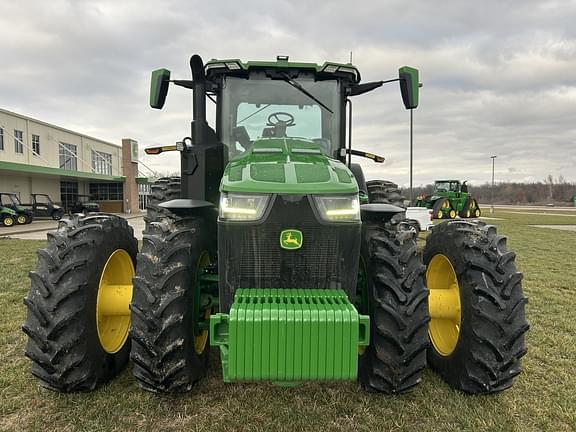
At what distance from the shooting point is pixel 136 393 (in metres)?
3.18

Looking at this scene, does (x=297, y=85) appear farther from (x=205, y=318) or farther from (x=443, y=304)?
(x=443, y=304)

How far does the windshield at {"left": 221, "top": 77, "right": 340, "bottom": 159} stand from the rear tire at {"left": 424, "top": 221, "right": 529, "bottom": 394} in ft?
5.12

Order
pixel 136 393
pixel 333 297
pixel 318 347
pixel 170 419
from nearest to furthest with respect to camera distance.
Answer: pixel 318 347 < pixel 333 297 < pixel 170 419 < pixel 136 393

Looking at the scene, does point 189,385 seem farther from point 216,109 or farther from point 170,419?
point 216,109

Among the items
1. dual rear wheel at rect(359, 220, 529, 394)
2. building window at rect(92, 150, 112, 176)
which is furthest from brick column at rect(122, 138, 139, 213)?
dual rear wheel at rect(359, 220, 529, 394)

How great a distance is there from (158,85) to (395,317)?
2.80 meters

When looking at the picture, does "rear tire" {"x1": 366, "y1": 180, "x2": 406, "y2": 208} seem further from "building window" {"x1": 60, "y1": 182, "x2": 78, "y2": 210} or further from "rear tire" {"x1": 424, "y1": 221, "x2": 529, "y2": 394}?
"building window" {"x1": 60, "y1": 182, "x2": 78, "y2": 210}

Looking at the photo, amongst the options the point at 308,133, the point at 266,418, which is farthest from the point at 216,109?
the point at 266,418

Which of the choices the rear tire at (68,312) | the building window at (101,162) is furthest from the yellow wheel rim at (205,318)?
the building window at (101,162)

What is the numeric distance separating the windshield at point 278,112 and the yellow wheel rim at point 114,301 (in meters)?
1.45

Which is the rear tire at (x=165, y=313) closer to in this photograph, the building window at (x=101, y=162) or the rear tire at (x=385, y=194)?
the rear tire at (x=385, y=194)

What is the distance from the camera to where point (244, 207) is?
2615 millimetres

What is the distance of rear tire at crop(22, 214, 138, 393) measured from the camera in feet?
9.50

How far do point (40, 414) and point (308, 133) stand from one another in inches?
124
